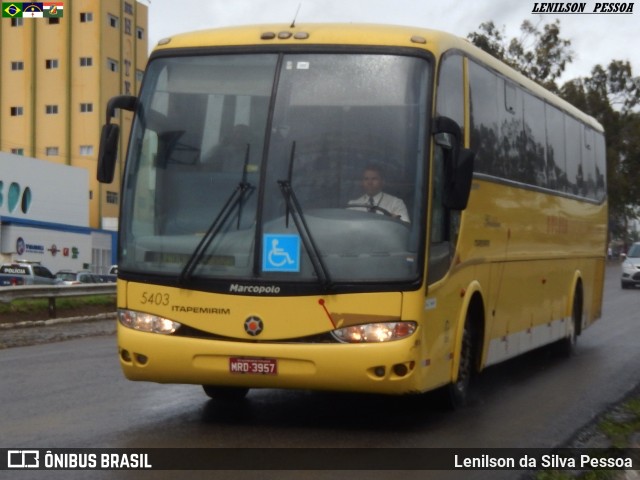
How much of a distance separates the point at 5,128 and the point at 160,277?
74.4 meters

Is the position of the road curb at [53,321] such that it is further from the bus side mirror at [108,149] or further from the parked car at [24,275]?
the parked car at [24,275]

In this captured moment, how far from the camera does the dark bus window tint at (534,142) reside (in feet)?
42.6

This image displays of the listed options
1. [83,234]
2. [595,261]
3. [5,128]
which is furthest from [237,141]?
[5,128]

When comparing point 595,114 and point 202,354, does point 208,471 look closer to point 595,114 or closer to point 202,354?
point 202,354

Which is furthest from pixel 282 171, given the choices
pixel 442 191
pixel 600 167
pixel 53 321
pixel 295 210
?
pixel 53 321

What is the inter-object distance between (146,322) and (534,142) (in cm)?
605

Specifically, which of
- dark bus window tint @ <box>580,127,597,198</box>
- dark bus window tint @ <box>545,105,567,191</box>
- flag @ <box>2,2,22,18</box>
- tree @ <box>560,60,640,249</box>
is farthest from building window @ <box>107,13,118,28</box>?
dark bus window tint @ <box>545,105,567,191</box>

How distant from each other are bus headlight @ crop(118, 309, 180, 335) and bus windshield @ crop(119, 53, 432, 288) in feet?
1.12

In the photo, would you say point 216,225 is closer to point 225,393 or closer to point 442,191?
point 442,191

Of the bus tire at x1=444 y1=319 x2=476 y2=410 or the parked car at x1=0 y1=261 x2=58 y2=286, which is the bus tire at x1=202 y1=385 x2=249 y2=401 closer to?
the bus tire at x1=444 y1=319 x2=476 y2=410

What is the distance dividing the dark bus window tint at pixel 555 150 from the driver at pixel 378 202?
219 inches

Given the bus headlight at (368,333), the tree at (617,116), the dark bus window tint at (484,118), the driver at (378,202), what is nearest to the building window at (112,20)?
the tree at (617,116)

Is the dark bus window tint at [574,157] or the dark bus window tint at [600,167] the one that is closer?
the dark bus window tint at [574,157]

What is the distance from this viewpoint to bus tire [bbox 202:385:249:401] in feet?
34.2
